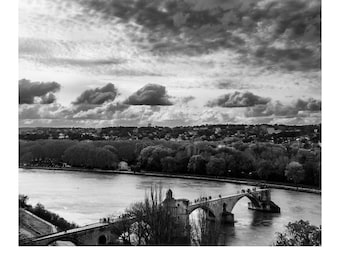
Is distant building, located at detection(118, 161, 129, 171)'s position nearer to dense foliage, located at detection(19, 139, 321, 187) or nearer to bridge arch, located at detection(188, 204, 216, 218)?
dense foliage, located at detection(19, 139, 321, 187)

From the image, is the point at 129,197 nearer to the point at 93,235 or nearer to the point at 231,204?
the point at 93,235

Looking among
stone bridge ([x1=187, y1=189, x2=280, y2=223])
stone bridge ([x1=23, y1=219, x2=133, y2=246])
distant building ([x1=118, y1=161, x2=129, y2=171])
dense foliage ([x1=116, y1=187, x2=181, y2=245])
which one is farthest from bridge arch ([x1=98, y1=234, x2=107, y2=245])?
stone bridge ([x1=187, y1=189, x2=280, y2=223])

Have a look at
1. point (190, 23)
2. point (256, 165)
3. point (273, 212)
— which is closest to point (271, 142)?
point (256, 165)

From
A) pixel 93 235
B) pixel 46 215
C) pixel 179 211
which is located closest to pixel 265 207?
pixel 179 211

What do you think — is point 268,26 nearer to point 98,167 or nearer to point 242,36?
point 242,36

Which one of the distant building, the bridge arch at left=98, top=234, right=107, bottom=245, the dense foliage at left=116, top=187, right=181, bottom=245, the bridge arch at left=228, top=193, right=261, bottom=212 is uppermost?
the distant building
